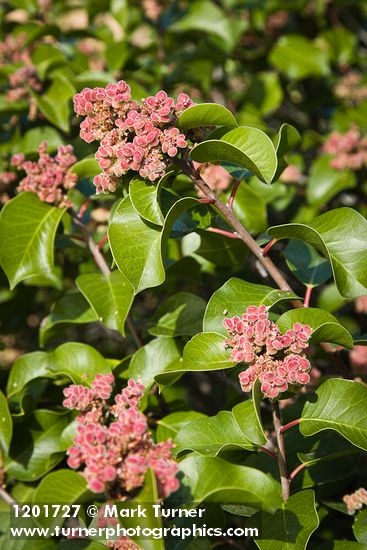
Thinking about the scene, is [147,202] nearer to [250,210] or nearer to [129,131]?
[129,131]

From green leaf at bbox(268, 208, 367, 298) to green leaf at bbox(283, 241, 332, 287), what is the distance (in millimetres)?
215

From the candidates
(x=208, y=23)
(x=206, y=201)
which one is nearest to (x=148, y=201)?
(x=206, y=201)

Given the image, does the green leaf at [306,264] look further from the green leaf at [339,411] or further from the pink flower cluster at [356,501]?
the pink flower cluster at [356,501]

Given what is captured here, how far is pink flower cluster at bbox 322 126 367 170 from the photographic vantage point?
2646 millimetres

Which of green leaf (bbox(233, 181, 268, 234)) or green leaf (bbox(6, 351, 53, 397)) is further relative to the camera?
green leaf (bbox(233, 181, 268, 234))

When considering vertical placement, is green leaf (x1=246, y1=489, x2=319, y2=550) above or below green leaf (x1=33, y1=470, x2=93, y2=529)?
below

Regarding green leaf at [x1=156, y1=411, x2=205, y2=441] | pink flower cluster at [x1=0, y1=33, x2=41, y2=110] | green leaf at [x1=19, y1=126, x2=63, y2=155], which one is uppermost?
pink flower cluster at [x1=0, y1=33, x2=41, y2=110]

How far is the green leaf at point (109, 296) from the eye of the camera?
162 cm

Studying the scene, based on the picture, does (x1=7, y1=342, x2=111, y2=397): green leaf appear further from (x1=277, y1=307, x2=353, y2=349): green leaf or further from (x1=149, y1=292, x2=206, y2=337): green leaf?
(x1=277, y1=307, x2=353, y2=349): green leaf

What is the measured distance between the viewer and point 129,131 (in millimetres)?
1306

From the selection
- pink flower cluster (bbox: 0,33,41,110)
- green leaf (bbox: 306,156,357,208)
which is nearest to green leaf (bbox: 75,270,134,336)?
pink flower cluster (bbox: 0,33,41,110)

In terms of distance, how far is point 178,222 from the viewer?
1.59 m

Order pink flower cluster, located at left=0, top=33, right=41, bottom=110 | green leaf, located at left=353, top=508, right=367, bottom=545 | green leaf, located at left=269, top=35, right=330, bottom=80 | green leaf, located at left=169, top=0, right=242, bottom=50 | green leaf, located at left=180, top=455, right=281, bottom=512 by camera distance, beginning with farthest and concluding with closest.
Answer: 1. green leaf, located at left=269, top=35, right=330, bottom=80
2. green leaf, located at left=169, top=0, right=242, bottom=50
3. pink flower cluster, located at left=0, top=33, right=41, bottom=110
4. green leaf, located at left=353, top=508, right=367, bottom=545
5. green leaf, located at left=180, top=455, right=281, bottom=512

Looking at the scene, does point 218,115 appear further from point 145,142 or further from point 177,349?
point 177,349
